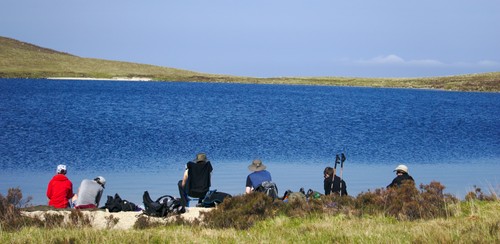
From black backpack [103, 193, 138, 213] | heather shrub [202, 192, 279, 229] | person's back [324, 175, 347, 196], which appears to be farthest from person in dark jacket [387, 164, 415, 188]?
black backpack [103, 193, 138, 213]

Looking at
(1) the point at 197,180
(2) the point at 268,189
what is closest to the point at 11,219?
(2) the point at 268,189

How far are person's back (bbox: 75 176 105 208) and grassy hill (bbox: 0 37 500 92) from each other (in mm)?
114926

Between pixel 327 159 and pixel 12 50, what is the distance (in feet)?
442

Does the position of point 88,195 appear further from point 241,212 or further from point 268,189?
point 241,212

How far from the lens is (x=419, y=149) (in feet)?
111

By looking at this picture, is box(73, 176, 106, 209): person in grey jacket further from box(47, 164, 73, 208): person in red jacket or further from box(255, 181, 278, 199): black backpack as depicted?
box(255, 181, 278, 199): black backpack

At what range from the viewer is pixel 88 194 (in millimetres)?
14062

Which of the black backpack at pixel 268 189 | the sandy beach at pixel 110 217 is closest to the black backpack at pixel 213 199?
the black backpack at pixel 268 189

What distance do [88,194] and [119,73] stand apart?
14048cm

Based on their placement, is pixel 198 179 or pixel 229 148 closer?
pixel 198 179

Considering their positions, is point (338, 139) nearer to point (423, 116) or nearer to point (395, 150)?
point (395, 150)

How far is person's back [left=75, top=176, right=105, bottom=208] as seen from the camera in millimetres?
13906

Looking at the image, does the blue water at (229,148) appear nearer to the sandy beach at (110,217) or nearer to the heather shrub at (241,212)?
the sandy beach at (110,217)

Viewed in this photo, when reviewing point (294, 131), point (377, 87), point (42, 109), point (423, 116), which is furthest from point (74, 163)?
point (377, 87)
